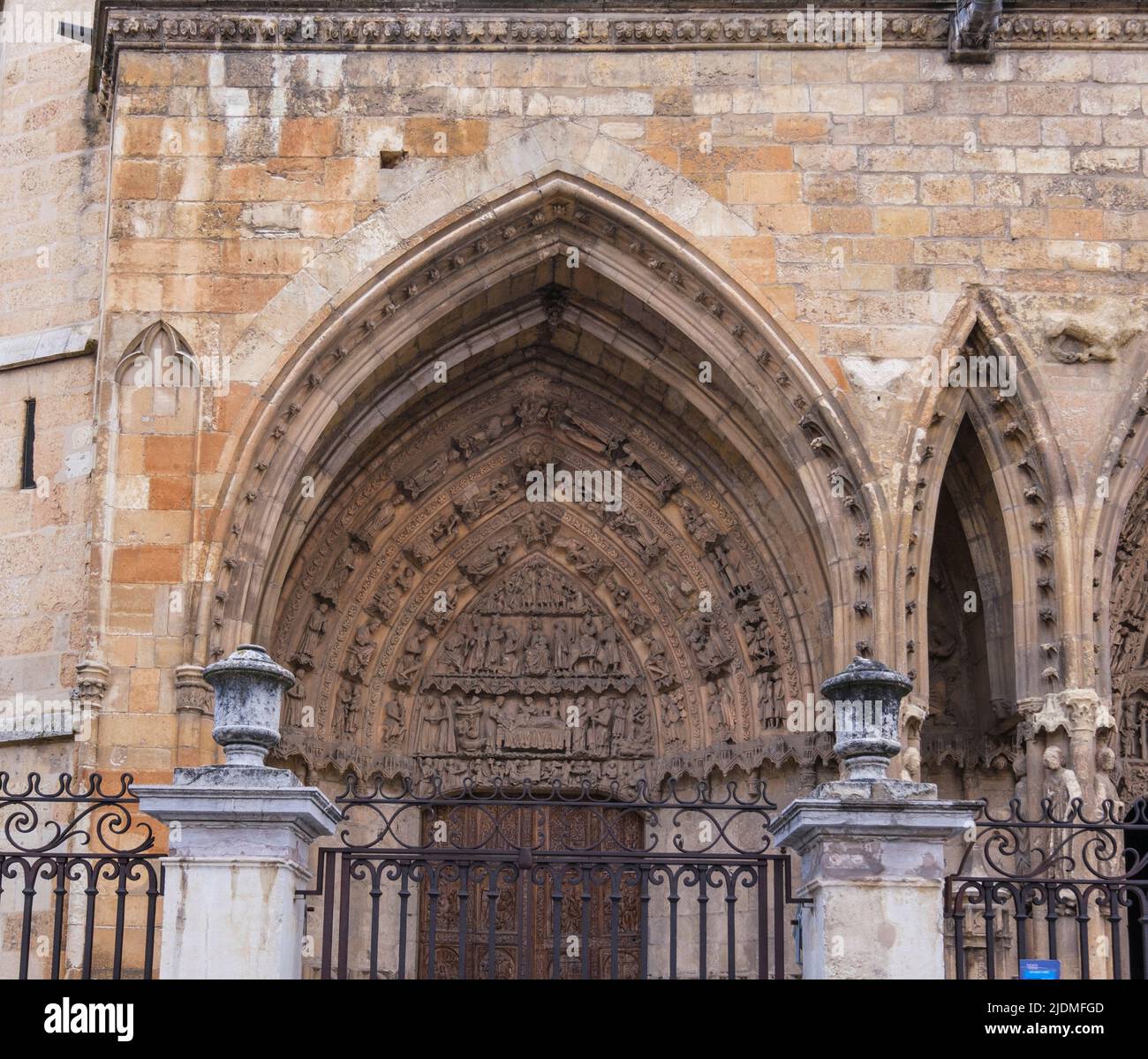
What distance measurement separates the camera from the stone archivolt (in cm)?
1262

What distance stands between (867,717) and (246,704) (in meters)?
2.48

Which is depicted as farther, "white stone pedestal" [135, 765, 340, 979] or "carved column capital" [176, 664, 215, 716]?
"carved column capital" [176, 664, 215, 716]

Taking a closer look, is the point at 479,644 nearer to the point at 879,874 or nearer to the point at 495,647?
the point at 495,647

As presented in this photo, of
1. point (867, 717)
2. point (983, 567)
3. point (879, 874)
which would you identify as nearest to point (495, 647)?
point (983, 567)

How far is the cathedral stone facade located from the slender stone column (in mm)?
3149

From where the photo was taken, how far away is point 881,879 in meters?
7.89

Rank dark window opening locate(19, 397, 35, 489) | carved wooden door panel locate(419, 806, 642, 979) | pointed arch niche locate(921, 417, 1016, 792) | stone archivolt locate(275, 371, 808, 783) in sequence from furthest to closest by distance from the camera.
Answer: stone archivolt locate(275, 371, 808, 783) → carved wooden door panel locate(419, 806, 642, 979) → dark window opening locate(19, 397, 35, 489) → pointed arch niche locate(921, 417, 1016, 792)

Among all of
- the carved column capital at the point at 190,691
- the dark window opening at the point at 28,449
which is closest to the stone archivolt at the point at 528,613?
the carved column capital at the point at 190,691

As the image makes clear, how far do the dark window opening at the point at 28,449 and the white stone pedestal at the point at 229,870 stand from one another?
4863 millimetres

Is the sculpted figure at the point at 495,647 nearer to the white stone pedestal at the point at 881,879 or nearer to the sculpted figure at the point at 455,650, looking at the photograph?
the sculpted figure at the point at 455,650

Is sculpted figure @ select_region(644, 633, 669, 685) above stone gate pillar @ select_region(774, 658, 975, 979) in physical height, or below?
above

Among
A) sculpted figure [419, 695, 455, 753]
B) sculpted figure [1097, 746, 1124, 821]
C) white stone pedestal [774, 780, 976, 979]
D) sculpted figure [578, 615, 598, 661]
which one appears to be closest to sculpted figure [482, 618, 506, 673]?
sculpted figure [419, 695, 455, 753]

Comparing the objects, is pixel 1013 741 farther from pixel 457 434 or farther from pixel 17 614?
pixel 17 614

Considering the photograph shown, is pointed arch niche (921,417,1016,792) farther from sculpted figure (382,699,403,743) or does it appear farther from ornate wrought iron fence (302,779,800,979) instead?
sculpted figure (382,699,403,743)
